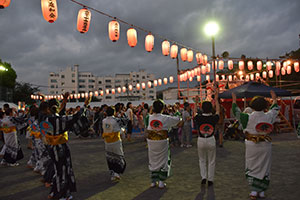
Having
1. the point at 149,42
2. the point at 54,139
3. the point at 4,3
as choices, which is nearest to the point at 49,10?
the point at 4,3

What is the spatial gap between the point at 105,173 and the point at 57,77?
70.5 metres

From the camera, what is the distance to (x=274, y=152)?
24.9ft

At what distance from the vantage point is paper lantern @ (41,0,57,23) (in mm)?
6488

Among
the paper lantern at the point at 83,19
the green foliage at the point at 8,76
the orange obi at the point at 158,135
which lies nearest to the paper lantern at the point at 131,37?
the paper lantern at the point at 83,19

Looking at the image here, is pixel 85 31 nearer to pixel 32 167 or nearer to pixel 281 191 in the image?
pixel 32 167

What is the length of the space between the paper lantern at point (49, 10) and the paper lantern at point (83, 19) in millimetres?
1100

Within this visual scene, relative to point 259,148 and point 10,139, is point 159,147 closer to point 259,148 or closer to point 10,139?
point 259,148

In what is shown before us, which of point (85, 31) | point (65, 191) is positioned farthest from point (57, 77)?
point (65, 191)

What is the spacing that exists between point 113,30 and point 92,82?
6670cm

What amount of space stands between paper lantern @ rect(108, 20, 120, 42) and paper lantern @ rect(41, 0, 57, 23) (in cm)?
260

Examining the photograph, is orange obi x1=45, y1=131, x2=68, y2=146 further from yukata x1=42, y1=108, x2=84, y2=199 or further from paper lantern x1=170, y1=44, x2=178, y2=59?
paper lantern x1=170, y1=44, x2=178, y2=59

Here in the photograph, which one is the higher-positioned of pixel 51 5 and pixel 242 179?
pixel 51 5

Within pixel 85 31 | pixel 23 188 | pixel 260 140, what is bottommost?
pixel 23 188

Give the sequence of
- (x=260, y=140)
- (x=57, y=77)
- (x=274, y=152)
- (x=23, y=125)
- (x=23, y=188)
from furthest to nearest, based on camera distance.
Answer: (x=57, y=77) → (x=274, y=152) → (x=23, y=125) → (x=23, y=188) → (x=260, y=140)
